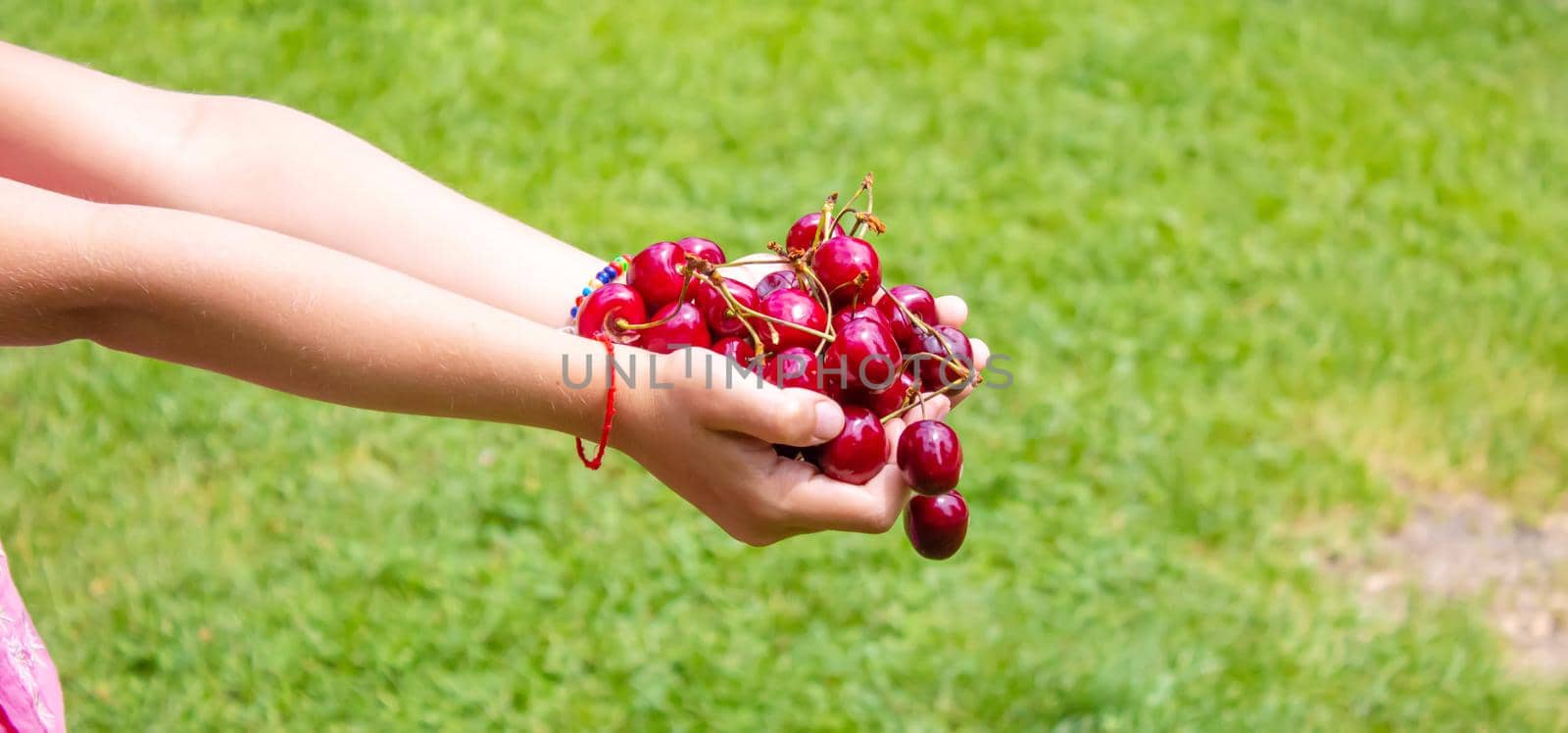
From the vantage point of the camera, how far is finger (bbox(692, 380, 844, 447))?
1.46 metres

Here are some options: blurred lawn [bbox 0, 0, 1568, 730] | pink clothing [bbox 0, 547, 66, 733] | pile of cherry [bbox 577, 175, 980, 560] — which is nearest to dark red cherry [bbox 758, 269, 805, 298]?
pile of cherry [bbox 577, 175, 980, 560]

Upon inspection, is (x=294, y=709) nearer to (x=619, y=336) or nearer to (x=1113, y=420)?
(x=619, y=336)

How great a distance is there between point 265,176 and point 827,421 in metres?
0.89

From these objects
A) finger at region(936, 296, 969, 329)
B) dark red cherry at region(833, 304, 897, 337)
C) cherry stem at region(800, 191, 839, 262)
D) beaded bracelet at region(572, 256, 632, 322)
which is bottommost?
dark red cherry at region(833, 304, 897, 337)

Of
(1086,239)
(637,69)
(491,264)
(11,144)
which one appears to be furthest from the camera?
(637,69)

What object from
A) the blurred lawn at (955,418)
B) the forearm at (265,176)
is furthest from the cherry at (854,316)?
the blurred lawn at (955,418)

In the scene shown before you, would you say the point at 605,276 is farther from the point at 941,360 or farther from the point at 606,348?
the point at 941,360

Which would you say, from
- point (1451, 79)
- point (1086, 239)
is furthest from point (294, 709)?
point (1451, 79)

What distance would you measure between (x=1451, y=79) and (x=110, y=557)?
532cm

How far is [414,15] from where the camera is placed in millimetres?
5008

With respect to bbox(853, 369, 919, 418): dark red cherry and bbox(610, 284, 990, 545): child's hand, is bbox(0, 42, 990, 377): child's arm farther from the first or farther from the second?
bbox(610, 284, 990, 545): child's hand

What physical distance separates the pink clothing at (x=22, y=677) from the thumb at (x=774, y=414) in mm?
863

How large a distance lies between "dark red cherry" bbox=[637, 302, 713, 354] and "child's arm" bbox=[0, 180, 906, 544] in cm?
11

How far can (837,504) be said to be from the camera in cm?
161
